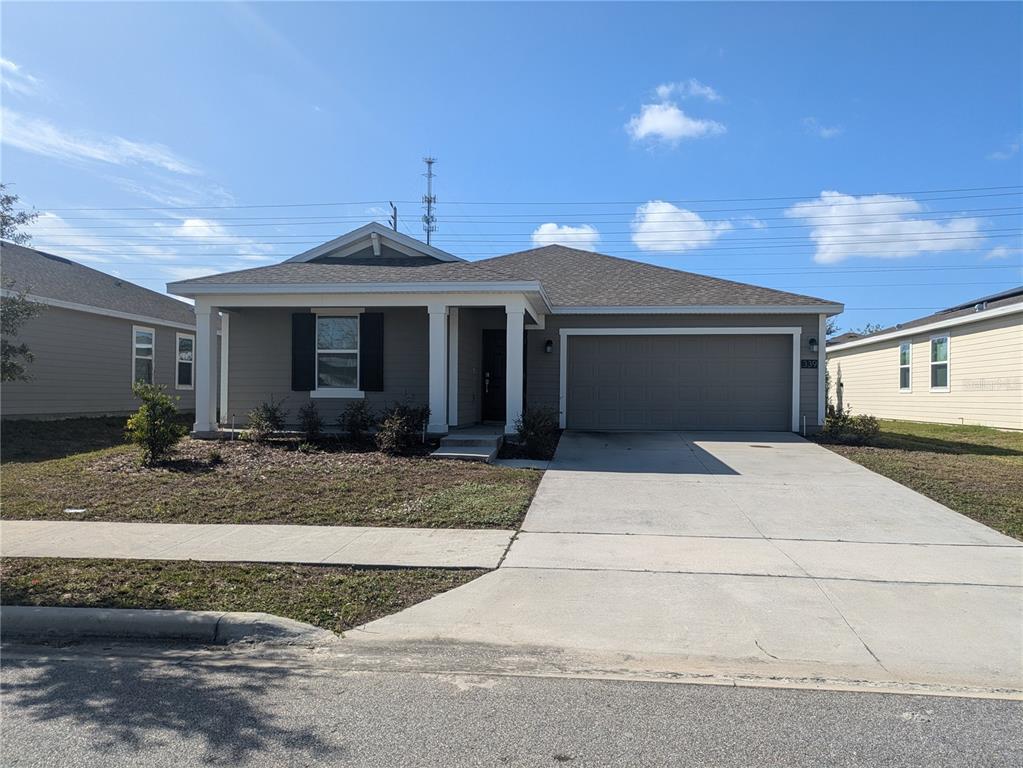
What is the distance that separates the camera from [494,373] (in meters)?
16.8

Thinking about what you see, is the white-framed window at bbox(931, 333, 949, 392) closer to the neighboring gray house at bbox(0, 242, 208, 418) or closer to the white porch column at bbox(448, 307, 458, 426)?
the white porch column at bbox(448, 307, 458, 426)

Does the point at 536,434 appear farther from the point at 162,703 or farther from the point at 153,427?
the point at 162,703

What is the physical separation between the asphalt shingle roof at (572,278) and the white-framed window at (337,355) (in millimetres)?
1079

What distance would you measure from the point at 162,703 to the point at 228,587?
187cm

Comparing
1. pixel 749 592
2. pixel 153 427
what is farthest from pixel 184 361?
pixel 749 592

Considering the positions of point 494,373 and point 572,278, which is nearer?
point 494,373

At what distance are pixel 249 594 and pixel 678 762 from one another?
3647mm

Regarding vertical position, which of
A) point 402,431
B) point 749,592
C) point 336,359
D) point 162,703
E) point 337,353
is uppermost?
point 337,353

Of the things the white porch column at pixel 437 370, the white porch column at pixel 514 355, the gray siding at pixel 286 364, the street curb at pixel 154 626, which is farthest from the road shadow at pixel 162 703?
the gray siding at pixel 286 364

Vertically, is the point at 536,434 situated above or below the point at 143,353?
below

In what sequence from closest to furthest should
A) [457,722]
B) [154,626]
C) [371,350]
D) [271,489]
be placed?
[457,722], [154,626], [271,489], [371,350]

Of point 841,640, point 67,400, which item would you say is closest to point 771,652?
point 841,640

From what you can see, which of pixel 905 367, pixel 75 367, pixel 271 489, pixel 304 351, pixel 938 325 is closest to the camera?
pixel 271 489

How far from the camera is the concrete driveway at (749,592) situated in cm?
447
